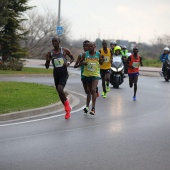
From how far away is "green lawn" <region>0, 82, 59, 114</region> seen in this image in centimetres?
1378

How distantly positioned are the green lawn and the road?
114cm

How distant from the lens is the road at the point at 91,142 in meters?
7.80

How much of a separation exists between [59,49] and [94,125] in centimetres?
228

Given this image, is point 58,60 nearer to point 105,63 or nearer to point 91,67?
point 91,67

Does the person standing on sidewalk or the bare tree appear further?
the bare tree

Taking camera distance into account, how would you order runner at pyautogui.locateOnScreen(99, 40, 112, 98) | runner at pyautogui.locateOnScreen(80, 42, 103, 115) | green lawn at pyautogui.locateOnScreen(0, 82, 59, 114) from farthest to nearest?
runner at pyautogui.locateOnScreen(99, 40, 112, 98)
runner at pyautogui.locateOnScreen(80, 42, 103, 115)
green lawn at pyautogui.locateOnScreen(0, 82, 59, 114)

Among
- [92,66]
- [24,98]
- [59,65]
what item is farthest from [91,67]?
[24,98]

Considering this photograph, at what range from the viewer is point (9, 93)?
1703cm

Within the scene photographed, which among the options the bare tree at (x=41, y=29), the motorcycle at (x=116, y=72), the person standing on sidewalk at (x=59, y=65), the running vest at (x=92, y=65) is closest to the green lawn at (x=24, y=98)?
the person standing on sidewalk at (x=59, y=65)

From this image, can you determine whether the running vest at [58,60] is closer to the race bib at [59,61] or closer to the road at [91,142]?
the race bib at [59,61]

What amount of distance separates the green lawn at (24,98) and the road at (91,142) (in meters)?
1.14

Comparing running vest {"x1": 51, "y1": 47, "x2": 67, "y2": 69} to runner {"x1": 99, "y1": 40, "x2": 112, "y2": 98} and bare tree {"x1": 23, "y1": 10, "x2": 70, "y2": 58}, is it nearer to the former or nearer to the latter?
runner {"x1": 99, "y1": 40, "x2": 112, "y2": 98}

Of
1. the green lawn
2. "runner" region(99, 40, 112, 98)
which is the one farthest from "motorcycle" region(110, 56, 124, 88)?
the green lawn

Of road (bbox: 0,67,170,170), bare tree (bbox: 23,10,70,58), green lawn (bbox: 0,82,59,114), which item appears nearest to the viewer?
road (bbox: 0,67,170,170)
